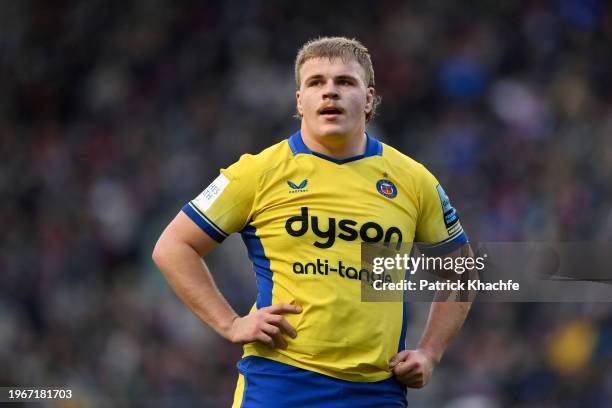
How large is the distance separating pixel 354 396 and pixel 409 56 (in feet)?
28.6

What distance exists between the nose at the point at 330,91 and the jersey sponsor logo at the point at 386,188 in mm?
367

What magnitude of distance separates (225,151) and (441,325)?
25.0 feet

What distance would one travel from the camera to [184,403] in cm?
809

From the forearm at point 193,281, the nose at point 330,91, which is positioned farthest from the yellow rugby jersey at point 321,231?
the nose at point 330,91

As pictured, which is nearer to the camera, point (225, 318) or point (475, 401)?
point (225, 318)

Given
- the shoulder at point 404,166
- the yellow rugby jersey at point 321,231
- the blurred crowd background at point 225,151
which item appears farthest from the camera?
the blurred crowd background at point 225,151

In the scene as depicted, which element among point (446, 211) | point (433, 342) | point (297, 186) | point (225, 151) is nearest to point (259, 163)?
point (297, 186)

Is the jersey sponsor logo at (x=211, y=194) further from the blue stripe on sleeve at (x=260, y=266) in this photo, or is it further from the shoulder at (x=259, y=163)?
the blue stripe on sleeve at (x=260, y=266)

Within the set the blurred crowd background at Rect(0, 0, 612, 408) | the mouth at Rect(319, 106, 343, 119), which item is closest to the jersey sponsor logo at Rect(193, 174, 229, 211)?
the mouth at Rect(319, 106, 343, 119)

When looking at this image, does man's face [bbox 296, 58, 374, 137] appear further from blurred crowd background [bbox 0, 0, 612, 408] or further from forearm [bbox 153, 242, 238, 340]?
blurred crowd background [bbox 0, 0, 612, 408]

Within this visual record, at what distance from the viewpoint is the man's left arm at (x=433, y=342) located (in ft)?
13.8

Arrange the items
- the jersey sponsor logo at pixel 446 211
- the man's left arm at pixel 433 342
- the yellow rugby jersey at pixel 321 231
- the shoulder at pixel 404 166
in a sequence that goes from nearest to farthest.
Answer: the yellow rugby jersey at pixel 321 231, the man's left arm at pixel 433 342, the shoulder at pixel 404 166, the jersey sponsor logo at pixel 446 211

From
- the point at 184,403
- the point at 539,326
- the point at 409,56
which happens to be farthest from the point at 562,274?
the point at 409,56

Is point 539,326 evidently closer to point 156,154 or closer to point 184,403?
point 184,403
